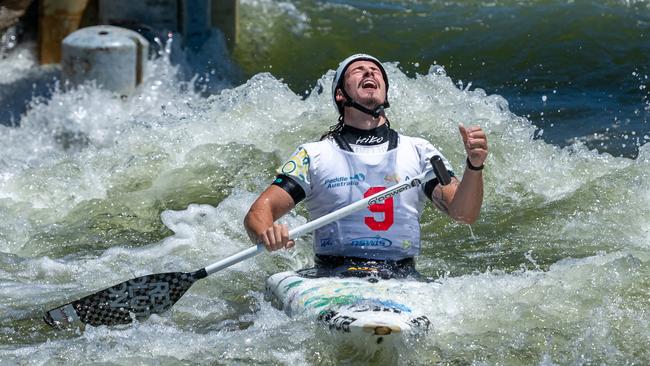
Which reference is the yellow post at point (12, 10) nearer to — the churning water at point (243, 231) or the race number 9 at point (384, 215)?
the churning water at point (243, 231)

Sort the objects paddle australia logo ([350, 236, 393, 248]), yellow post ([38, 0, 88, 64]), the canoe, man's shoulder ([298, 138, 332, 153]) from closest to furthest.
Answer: the canoe < paddle australia logo ([350, 236, 393, 248]) < man's shoulder ([298, 138, 332, 153]) < yellow post ([38, 0, 88, 64])

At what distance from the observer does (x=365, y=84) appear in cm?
572

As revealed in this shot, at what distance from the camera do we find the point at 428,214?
7.82 metres

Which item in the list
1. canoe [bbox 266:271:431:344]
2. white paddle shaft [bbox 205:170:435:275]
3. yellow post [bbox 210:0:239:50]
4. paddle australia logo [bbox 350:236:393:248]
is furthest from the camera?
yellow post [bbox 210:0:239:50]

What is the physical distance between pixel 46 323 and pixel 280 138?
134 inches

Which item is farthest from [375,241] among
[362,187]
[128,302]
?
[128,302]

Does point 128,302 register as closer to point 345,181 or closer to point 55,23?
point 345,181

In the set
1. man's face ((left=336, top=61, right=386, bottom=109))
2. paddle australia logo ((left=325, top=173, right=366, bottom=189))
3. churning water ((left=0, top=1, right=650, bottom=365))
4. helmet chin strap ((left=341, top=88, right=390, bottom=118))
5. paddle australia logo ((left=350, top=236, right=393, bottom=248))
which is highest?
man's face ((left=336, top=61, right=386, bottom=109))

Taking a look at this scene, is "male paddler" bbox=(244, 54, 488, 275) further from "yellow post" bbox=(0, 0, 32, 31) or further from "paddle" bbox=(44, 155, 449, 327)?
"yellow post" bbox=(0, 0, 32, 31)

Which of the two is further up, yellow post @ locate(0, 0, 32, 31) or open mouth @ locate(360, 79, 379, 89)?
open mouth @ locate(360, 79, 379, 89)

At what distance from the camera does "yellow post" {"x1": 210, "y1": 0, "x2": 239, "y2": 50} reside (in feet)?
40.4

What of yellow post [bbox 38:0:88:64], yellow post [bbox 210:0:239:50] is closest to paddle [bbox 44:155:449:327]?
yellow post [bbox 38:0:88:64]

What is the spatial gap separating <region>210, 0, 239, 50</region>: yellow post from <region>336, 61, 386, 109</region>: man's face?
663 cm

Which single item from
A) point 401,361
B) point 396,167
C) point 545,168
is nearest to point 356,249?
point 396,167
